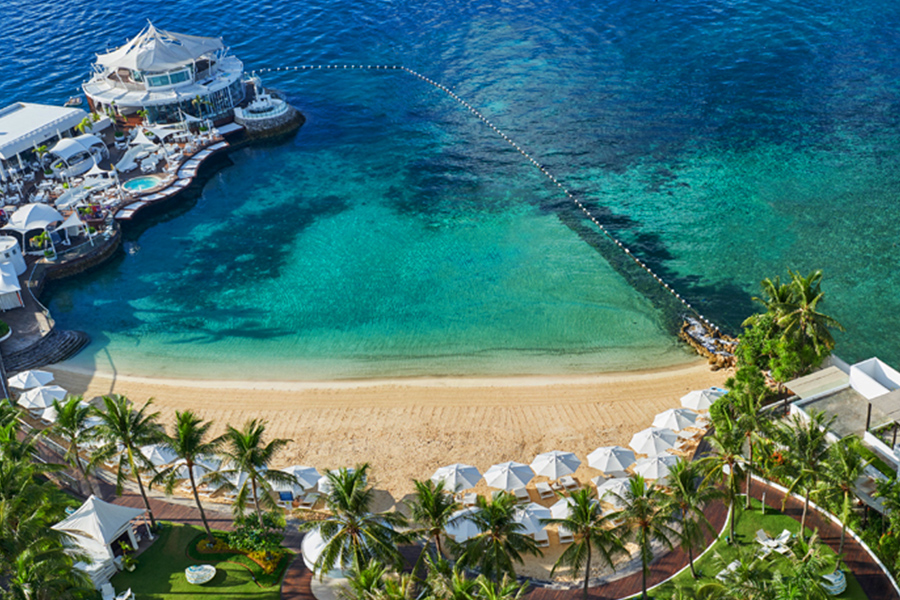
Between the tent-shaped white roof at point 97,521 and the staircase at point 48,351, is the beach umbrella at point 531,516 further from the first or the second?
the staircase at point 48,351

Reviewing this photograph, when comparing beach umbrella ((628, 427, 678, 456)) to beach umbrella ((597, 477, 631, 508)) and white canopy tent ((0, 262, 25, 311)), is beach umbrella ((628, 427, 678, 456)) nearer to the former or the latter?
beach umbrella ((597, 477, 631, 508))

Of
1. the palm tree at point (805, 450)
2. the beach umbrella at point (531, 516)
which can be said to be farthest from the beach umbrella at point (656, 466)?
the palm tree at point (805, 450)

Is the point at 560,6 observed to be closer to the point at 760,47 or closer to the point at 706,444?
the point at 760,47

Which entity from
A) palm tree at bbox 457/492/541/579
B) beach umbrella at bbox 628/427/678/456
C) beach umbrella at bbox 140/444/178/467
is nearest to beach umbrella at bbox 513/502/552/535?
palm tree at bbox 457/492/541/579

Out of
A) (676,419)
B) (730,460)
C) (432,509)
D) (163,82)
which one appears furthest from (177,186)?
(730,460)

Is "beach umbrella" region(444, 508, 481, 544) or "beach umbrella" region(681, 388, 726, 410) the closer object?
"beach umbrella" region(444, 508, 481, 544)

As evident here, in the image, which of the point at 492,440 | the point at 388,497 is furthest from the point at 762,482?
the point at 388,497
